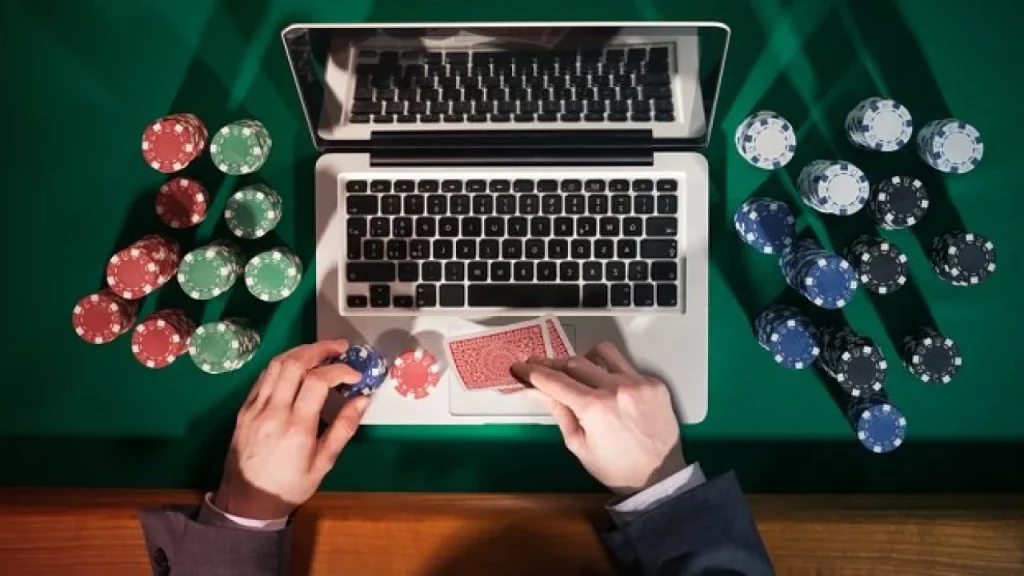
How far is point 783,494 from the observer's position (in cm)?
131

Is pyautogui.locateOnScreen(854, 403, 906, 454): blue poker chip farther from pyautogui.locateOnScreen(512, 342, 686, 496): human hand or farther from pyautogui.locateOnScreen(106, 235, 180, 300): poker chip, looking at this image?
pyautogui.locateOnScreen(106, 235, 180, 300): poker chip

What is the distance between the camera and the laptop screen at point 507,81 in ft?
4.10

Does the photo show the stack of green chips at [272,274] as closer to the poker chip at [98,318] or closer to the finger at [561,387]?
the poker chip at [98,318]

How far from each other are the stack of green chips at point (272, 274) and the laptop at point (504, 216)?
0.06m

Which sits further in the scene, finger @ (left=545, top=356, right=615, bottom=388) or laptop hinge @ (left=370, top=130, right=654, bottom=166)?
laptop hinge @ (left=370, top=130, right=654, bottom=166)

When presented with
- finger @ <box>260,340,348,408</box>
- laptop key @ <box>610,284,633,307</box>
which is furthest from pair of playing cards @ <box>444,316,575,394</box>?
finger @ <box>260,340,348,408</box>

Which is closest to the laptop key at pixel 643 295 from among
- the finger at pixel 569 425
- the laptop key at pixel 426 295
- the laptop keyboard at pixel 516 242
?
the laptop keyboard at pixel 516 242

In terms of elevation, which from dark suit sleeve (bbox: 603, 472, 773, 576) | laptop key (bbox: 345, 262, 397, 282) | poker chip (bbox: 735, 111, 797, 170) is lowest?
dark suit sleeve (bbox: 603, 472, 773, 576)

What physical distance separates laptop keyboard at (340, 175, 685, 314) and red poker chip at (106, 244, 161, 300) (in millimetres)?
306

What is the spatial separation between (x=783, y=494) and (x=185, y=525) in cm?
90

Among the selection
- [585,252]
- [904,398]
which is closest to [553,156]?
[585,252]

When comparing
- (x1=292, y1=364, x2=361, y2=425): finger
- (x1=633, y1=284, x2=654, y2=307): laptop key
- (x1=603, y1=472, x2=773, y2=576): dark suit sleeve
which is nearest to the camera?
(x1=603, y1=472, x2=773, y2=576): dark suit sleeve

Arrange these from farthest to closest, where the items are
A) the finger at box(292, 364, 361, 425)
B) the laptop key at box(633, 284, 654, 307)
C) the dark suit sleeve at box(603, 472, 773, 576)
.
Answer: the laptop key at box(633, 284, 654, 307), the finger at box(292, 364, 361, 425), the dark suit sleeve at box(603, 472, 773, 576)

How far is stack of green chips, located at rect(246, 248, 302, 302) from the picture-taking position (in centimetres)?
132
